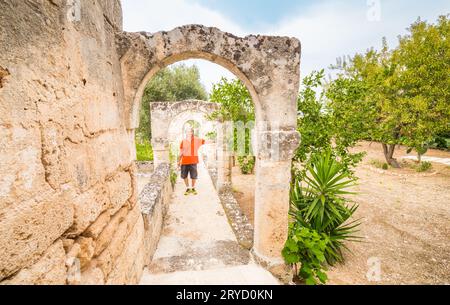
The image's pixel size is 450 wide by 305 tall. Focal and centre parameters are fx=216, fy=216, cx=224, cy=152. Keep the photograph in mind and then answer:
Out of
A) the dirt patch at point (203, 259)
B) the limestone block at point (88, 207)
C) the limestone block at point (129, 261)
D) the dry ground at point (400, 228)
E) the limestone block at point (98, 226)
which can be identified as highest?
the limestone block at point (88, 207)

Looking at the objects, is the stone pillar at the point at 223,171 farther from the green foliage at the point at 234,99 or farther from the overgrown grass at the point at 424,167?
the overgrown grass at the point at 424,167

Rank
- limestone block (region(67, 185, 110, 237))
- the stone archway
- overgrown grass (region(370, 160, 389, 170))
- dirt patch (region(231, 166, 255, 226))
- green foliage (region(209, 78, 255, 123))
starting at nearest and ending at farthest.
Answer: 1. limestone block (region(67, 185, 110, 237))
2. the stone archway
3. green foliage (region(209, 78, 255, 123))
4. dirt patch (region(231, 166, 255, 226))
5. overgrown grass (region(370, 160, 389, 170))

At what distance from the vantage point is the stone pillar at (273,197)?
8.76 feet

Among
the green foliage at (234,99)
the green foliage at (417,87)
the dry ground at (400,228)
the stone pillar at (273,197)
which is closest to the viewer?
the stone pillar at (273,197)

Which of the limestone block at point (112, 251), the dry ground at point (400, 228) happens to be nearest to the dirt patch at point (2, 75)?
the limestone block at point (112, 251)

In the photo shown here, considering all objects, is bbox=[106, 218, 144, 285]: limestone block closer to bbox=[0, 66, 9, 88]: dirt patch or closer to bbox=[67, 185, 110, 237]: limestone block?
bbox=[67, 185, 110, 237]: limestone block

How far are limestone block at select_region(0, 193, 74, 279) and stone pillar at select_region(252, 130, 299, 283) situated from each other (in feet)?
6.80

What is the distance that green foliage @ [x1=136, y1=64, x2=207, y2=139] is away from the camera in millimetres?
14484

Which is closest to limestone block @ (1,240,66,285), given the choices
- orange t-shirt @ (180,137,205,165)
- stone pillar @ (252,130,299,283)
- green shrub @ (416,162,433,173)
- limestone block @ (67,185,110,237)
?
limestone block @ (67,185,110,237)

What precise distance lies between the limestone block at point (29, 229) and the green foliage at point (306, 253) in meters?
2.60

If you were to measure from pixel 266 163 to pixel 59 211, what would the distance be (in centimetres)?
211

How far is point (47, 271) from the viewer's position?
110 cm

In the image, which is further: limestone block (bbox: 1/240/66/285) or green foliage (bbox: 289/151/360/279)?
green foliage (bbox: 289/151/360/279)

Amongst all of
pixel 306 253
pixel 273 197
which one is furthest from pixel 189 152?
pixel 306 253
